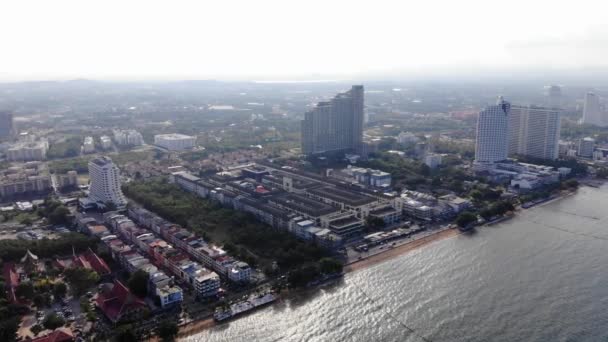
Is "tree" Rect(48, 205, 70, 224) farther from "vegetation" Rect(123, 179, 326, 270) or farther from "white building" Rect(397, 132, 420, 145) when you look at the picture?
"white building" Rect(397, 132, 420, 145)

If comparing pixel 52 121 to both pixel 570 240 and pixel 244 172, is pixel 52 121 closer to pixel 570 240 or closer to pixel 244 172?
pixel 244 172

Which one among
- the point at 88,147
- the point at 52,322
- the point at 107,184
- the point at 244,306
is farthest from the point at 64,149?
the point at 244,306

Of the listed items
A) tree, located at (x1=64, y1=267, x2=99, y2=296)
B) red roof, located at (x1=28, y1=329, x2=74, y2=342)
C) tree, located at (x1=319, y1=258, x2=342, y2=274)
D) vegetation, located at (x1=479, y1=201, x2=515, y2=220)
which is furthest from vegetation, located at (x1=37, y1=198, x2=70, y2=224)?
vegetation, located at (x1=479, y1=201, x2=515, y2=220)

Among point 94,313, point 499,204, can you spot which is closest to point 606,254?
point 499,204

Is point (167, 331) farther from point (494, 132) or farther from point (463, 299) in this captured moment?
point (494, 132)

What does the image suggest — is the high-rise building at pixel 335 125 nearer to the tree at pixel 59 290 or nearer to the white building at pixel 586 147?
the white building at pixel 586 147

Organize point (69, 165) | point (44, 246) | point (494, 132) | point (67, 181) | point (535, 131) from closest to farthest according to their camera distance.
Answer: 1. point (44, 246)
2. point (67, 181)
3. point (494, 132)
4. point (69, 165)
5. point (535, 131)
